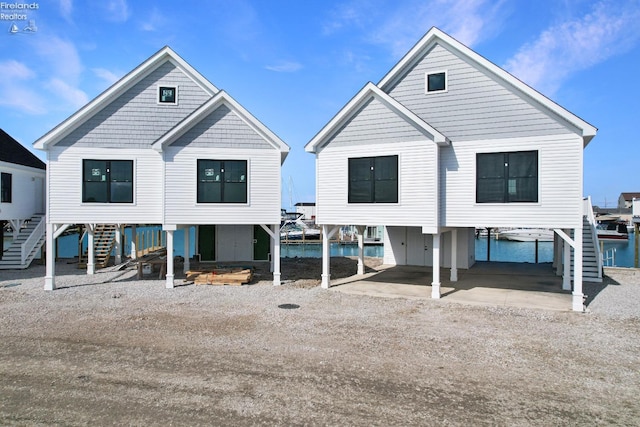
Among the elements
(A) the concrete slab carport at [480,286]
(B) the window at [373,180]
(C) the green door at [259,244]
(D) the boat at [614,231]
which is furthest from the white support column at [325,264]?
(D) the boat at [614,231]

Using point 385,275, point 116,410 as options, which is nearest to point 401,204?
point 385,275

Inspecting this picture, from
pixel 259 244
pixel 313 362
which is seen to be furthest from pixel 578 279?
pixel 259 244

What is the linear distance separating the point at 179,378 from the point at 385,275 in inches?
476

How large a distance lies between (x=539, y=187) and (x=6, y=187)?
23.0 meters

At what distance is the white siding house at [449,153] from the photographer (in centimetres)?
1192

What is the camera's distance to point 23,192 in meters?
20.4

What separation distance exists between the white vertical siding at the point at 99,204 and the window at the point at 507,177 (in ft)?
38.4

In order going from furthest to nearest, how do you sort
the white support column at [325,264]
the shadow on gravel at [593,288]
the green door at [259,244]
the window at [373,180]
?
the green door at [259,244], the white support column at [325,264], the window at [373,180], the shadow on gravel at [593,288]

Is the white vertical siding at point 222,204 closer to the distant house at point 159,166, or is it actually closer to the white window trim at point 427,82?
the distant house at point 159,166

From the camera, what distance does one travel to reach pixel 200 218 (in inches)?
585

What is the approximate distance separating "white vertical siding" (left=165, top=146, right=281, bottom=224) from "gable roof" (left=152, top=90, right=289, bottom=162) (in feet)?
1.16

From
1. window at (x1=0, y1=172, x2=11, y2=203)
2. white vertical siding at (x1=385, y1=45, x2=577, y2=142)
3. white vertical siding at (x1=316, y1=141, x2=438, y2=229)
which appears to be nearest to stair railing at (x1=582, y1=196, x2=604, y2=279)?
white vertical siding at (x1=385, y1=45, x2=577, y2=142)

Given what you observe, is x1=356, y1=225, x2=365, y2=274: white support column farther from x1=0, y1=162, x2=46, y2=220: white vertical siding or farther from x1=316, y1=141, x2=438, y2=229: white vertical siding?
x1=0, y1=162, x2=46, y2=220: white vertical siding

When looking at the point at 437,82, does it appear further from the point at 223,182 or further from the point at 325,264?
the point at 223,182
